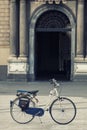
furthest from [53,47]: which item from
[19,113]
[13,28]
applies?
[19,113]

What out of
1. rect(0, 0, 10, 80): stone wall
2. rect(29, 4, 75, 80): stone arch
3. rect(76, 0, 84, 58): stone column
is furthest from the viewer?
rect(0, 0, 10, 80): stone wall

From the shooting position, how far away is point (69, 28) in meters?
32.5

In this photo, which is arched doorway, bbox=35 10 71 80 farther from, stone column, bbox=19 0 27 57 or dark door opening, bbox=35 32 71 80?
stone column, bbox=19 0 27 57

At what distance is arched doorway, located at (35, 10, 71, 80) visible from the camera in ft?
107

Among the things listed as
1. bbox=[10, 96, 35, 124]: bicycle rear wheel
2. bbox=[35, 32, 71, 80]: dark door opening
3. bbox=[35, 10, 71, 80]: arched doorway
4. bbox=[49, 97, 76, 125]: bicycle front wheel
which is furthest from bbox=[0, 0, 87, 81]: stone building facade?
bbox=[10, 96, 35, 124]: bicycle rear wheel

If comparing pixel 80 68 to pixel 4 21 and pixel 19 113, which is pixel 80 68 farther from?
pixel 19 113

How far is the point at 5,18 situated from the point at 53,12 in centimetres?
292

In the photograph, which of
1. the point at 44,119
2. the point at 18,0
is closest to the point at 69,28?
the point at 18,0

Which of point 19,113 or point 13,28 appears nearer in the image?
point 19,113

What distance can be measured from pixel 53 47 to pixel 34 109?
26.9m

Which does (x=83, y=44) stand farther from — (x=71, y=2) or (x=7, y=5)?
(x=7, y=5)

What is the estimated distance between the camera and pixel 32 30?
32.2 m

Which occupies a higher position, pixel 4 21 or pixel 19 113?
pixel 4 21

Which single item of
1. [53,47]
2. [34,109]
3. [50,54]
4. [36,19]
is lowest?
[34,109]
